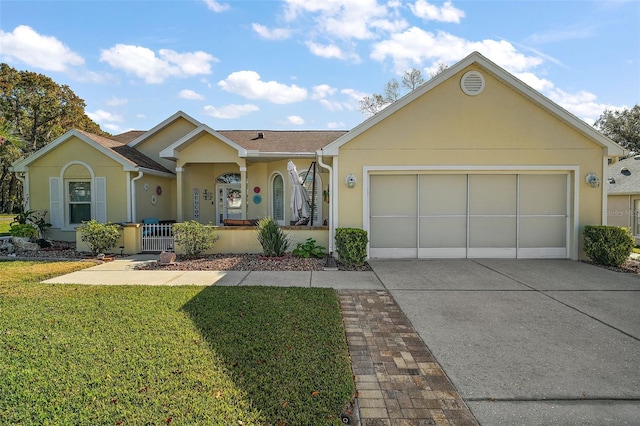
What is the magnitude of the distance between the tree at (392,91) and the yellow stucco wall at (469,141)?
18.7 metres

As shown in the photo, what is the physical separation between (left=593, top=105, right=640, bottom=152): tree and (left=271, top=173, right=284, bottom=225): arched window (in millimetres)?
36722

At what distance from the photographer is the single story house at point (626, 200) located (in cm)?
1548

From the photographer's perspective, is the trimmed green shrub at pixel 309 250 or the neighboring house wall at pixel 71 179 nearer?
the trimmed green shrub at pixel 309 250

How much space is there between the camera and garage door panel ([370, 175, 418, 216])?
32.9 feet

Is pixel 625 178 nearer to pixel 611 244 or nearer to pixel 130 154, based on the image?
pixel 611 244

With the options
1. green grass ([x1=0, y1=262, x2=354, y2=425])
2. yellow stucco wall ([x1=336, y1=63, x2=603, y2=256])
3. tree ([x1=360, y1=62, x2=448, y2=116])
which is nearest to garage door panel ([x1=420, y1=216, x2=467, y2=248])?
yellow stucco wall ([x1=336, y1=63, x2=603, y2=256])

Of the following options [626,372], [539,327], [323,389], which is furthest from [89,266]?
[626,372]

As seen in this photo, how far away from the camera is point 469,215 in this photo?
10039 millimetres

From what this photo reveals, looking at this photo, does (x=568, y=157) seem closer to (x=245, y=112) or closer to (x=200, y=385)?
(x=200, y=385)

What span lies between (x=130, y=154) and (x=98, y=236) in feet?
14.5

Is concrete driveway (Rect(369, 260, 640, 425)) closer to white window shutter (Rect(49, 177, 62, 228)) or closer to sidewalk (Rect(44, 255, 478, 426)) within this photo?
sidewalk (Rect(44, 255, 478, 426))

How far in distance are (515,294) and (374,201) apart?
460cm

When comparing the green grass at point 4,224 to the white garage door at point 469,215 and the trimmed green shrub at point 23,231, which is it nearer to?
the trimmed green shrub at point 23,231

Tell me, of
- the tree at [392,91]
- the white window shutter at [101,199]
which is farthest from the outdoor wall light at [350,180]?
the tree at [392,91]
